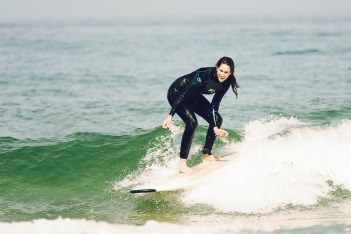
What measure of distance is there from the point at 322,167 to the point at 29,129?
777 cm

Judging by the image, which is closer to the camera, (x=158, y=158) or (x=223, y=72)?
(x=223, y=72)

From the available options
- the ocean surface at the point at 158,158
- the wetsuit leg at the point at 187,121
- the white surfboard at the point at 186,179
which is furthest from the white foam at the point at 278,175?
the wetsuit leg at the point at 187,121

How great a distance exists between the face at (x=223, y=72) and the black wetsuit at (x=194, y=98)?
108mm

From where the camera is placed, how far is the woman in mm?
7129

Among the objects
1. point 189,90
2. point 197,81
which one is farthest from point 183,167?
point 197,81

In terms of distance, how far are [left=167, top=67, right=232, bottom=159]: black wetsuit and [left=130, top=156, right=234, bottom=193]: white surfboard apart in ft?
1.04

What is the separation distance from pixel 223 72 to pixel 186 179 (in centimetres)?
163

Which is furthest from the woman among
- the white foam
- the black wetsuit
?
the white foam

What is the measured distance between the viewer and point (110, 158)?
33.5 feet

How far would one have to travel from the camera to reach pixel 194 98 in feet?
24.8

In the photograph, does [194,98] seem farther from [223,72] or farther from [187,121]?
[223,72]

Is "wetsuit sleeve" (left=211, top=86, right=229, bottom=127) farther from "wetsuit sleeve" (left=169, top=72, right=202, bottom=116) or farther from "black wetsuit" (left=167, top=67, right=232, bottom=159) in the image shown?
"wetsuit sleeve" (left=169, top=72, right=202, bottom=116)

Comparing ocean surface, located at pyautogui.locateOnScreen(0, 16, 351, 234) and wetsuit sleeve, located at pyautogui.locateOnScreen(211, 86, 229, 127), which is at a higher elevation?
wetsuit sleeve, located at pyautogui.locateOnScreen(211, 86, 229, 127)

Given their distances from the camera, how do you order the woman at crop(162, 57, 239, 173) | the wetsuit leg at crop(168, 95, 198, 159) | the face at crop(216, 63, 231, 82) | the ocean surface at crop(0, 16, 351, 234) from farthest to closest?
the wetsuit leg at crop(168, 95, 198, 159), the woman at crop(162, 57, 239, 173), the face at crop(216, 63, 231, 82), the ocean surface at crop(0, 16, 351, 234)
